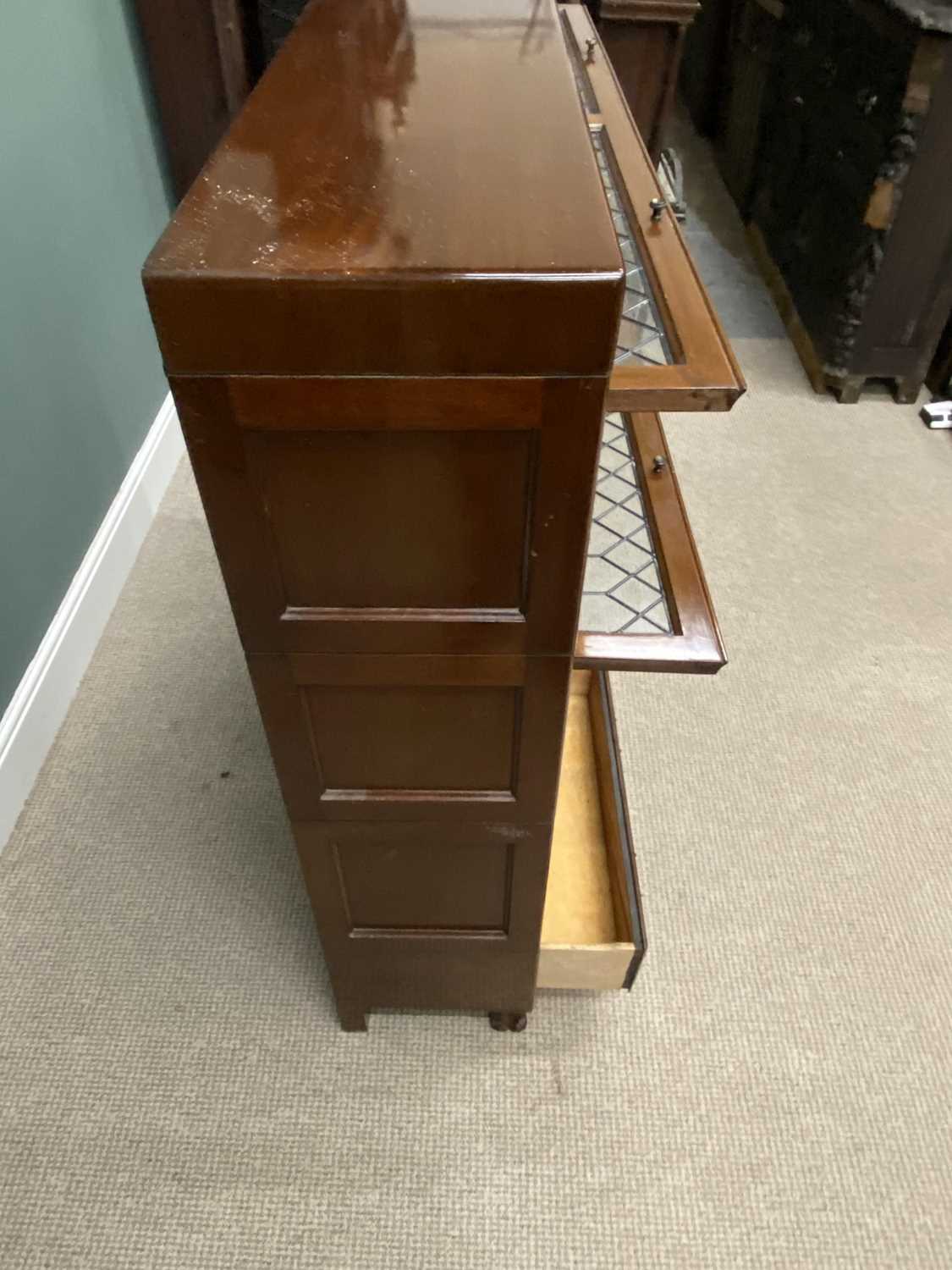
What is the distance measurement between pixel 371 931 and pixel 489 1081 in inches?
11.0

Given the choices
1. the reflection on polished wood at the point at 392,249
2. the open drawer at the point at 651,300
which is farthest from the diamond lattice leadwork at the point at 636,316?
the reflection on polished wood at the point at 392,249

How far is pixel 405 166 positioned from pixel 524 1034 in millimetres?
995

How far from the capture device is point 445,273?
0.48 metres

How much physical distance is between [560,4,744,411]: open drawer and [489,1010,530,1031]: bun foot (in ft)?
2.60

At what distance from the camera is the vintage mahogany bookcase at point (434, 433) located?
0.49m

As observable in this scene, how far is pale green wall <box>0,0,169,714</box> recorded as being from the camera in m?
1.28

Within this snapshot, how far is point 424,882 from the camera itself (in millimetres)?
917

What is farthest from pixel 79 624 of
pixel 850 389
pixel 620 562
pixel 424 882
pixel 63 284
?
pixel 850 389

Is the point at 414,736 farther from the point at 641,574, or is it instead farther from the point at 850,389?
the point at 850,389

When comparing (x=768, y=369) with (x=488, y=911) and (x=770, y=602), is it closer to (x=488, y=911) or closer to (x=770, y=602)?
(x=770, y=602)

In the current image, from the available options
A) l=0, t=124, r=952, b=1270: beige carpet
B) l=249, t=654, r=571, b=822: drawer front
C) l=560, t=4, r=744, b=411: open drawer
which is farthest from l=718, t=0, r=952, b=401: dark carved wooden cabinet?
l=249, t=654, r=571, b=822: drawer front

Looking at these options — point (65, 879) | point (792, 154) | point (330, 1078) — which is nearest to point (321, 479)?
point (330, 1078)

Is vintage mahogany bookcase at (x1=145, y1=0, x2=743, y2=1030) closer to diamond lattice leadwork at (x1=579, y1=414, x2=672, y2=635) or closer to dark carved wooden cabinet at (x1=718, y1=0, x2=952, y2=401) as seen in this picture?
diamond lattice leadwork at (x1=579, y1=414, x2=672, y2=635)

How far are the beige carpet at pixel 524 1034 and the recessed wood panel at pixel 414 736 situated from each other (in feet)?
1.67
